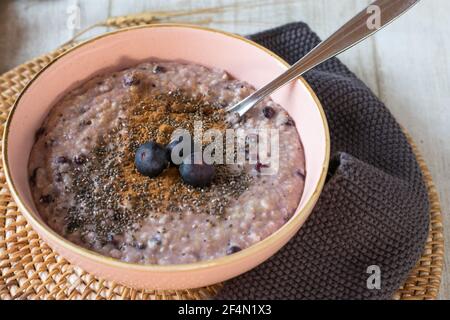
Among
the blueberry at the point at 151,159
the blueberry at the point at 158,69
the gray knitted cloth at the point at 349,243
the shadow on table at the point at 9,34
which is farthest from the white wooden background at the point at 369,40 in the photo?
the blueberry at the point at 151,159

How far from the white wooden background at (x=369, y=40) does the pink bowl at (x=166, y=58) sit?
847 mm

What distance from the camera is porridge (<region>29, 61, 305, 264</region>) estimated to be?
1637 millimetres

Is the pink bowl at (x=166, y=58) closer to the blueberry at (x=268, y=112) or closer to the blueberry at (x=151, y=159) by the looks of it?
the blueberry at (x=268, y=112)

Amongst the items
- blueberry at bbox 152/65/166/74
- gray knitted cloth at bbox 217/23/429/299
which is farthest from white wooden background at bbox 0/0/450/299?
blueberry at bbox 152/65/166/74

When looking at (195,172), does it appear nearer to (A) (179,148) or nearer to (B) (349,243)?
(A) (179,148)

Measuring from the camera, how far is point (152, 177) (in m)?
1.76

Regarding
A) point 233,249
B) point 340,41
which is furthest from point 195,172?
point 340,41

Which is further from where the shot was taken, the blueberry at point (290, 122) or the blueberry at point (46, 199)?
the blueberry at point (290, 122)

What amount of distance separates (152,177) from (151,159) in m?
0.08

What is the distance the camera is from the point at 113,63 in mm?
2045

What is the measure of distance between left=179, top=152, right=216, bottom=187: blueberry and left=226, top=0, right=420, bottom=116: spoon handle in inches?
11.8

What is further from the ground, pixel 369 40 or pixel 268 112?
pixel 369 40

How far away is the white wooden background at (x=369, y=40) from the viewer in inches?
102

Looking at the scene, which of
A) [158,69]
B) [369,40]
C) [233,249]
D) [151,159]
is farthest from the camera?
[369,40]
